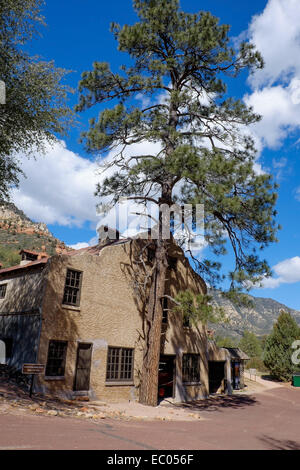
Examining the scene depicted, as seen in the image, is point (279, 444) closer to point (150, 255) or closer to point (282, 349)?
point (150, 255)

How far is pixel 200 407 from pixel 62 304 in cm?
997

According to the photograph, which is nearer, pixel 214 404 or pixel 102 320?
pixel 102 320

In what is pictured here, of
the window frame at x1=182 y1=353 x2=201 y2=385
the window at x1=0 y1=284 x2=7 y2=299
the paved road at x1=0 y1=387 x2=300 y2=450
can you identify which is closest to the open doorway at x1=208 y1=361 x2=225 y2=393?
the window frame at x1=182 y1=353 x2=201 y2=385

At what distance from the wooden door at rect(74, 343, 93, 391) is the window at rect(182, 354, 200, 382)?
24.0ft

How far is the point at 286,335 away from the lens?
1489 inches

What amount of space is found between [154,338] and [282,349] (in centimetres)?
2658

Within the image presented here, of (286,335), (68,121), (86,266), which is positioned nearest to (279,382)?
(286,335)

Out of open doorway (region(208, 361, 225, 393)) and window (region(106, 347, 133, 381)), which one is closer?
window (region(106, 347, 133, 381))

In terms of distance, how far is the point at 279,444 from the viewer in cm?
1057

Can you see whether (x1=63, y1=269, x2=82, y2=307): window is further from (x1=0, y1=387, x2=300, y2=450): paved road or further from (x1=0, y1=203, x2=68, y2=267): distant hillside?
Answer: (x1=0, y1=203, x2=68, y2=267): distant hillside

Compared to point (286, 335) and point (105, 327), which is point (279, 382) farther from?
point (105, 327)

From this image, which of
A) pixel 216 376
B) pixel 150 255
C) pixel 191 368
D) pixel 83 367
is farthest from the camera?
pixel 216 376

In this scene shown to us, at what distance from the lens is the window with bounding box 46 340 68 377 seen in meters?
14.8

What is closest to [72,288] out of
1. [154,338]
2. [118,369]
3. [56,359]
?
[56,359]
